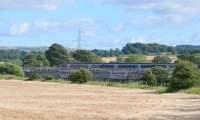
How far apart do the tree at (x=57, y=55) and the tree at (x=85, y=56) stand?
4.39m

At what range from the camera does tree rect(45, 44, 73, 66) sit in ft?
569

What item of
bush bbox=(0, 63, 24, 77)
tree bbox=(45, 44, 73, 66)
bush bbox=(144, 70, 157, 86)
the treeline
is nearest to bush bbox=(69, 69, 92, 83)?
bush bbox=(144, 70, 157, 86)

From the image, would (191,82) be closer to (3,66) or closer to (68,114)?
(68,114)

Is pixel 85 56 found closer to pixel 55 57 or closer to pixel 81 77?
pixel 55 57

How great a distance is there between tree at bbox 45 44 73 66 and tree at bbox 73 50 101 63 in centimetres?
439

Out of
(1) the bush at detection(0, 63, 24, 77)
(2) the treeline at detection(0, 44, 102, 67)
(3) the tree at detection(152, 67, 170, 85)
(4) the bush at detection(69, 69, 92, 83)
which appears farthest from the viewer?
(2) the treeline at detection(0, 44, 102, 67)

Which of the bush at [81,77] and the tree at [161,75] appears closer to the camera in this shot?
the tree at [161,75]

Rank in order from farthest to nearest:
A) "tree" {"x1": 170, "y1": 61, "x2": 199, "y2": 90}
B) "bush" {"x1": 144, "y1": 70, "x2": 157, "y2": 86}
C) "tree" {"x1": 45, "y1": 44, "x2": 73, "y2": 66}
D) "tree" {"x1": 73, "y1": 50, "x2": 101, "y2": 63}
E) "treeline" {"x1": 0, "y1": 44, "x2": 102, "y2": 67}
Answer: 1. "tree" {"x1": 73, "y1": 50, "x2": 101, "y2": 63}
2. "tree" {"x1": 45, "y1": 44, "x2": 73, "y2": 66}
3. "treeline" {"x1": 0, "y1": 44, "x2": 102, "y2": 67}
4. "bush" {"x1": 144, "y1": 70, "x2": 157, "y2": 86}
5. "tree" {"x1": 170, "y1": 61, "x2": 199, "y2": 90}

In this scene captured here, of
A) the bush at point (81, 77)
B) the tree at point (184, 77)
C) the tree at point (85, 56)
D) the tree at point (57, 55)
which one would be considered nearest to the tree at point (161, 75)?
the bush at point (81, 77)

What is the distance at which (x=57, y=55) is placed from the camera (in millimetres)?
175625

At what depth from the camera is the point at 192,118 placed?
3262cm

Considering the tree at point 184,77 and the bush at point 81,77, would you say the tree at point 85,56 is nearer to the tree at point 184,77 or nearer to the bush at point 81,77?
the bush at point 81,77

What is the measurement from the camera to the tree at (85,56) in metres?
177

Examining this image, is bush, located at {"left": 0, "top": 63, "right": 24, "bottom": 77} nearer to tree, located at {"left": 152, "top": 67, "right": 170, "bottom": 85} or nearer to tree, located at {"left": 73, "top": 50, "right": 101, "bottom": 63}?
tree, located at {"left": 152, "top": 67, "right": 170, "bottom": 85}
